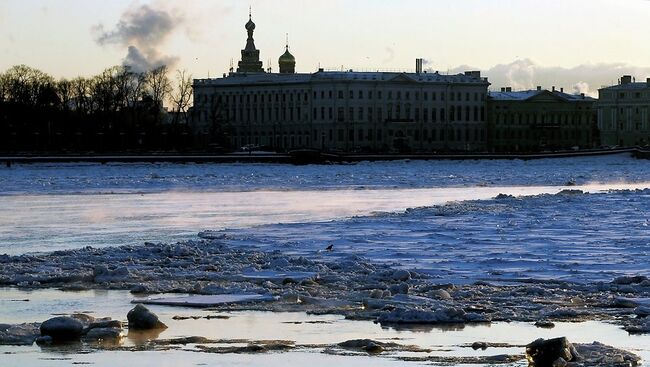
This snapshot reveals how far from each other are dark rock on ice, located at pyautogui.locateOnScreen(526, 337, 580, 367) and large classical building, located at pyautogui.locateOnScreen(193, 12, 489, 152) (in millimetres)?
149167

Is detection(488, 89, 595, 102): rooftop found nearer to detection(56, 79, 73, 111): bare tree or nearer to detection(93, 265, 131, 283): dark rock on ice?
detection(56, 79, 73, 111): bare tree

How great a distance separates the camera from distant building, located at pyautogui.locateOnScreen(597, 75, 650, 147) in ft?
619

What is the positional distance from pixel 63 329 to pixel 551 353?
16.9 feet

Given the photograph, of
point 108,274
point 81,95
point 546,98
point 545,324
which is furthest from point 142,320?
point 546,98

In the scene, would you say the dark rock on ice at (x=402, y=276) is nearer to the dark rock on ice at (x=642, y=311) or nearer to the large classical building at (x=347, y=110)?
the dark rock on ice at (x=642, y=311)

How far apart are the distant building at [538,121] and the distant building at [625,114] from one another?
1.98 meters

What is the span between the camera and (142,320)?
16.0 metres

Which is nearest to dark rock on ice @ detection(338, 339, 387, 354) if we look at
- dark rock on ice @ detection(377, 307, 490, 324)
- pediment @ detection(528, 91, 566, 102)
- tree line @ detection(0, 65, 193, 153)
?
dark rock on ice @ detection(377, 307, 490, 324)

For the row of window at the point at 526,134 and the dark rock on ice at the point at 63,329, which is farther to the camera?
the row of window at the point at 526,134

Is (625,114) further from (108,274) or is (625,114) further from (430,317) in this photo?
(430,317)

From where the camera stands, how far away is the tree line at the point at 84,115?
139 meters

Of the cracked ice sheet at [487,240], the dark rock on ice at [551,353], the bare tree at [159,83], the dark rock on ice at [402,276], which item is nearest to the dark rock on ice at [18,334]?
the dark rock on ice at [551,353]

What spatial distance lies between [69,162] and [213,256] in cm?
9378

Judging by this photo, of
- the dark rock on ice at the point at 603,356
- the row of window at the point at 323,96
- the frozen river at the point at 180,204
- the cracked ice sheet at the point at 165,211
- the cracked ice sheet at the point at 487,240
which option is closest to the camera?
the dark rock on ice at the point at 603,356
